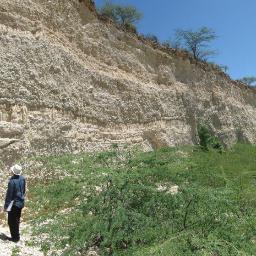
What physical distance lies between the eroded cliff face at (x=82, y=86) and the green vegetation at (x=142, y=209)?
4.05 metres

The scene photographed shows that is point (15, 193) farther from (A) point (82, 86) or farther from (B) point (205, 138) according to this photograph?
(B) point (205, 138)

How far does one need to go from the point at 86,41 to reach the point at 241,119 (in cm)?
1634

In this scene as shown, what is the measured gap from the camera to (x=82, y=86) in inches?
698

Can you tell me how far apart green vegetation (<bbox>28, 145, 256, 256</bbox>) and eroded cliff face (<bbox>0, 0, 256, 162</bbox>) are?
4.05 meters

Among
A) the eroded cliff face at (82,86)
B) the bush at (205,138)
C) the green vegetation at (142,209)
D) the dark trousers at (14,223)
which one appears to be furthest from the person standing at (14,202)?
the bush at (205,138)

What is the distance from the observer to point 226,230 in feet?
27.7

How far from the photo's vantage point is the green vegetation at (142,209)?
8203 millimetres

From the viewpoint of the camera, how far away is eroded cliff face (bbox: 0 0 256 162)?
14.6 m

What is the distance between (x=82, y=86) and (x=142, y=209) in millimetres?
9217

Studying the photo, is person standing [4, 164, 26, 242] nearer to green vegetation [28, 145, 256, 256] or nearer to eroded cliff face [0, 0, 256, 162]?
green vegetation [28, 145, 256, 256]

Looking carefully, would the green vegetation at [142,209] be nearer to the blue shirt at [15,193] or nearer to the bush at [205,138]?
the blue shirt at [15,193]

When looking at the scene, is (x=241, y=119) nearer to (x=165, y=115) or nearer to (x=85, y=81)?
(x=165, y=115)

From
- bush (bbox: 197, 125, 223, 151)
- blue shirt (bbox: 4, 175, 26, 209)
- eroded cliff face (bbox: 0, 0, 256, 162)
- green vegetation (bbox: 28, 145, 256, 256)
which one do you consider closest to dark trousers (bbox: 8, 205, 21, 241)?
blue shirt (bbox: 4, 175, 26, 209)

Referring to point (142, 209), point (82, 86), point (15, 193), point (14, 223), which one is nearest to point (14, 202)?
point (15, 193)
